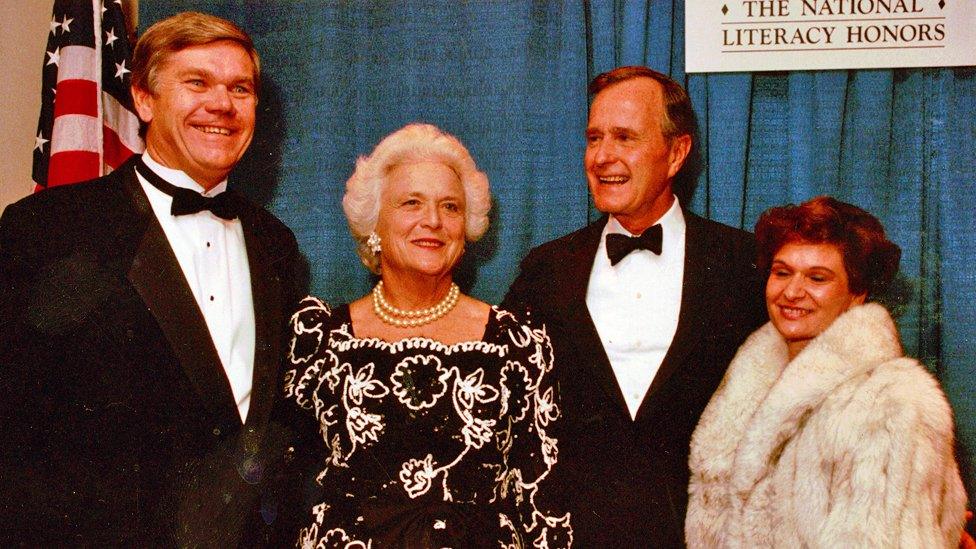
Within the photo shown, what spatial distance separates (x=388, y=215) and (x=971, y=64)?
1.62 m

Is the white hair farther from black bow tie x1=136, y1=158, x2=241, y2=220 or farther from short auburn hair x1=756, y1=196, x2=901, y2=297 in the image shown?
short auburn hair x1=756, y1=196, x2=901, y2=297

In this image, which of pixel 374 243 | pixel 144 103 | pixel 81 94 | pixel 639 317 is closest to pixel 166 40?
pixel 144 103

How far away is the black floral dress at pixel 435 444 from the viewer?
76.5 inches

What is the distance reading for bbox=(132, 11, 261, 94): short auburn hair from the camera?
2039mm

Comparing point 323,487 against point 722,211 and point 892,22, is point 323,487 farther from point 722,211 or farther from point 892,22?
point 892,22

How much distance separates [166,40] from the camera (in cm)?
204

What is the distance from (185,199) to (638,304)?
1176 millimetres

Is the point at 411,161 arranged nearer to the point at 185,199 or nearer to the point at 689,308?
the point at 185,199

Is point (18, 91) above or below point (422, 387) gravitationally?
above

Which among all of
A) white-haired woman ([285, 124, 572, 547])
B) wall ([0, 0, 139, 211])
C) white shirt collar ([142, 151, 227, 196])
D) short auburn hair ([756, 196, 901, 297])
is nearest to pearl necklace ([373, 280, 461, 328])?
white-haired woman ([285, 124, 572, 547])

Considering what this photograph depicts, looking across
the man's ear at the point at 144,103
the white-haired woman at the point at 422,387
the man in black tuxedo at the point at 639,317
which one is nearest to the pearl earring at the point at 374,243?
Result: the white-haired woman at the point at 422,387

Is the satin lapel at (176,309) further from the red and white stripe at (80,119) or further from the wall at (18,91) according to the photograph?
the wall at (18,91)

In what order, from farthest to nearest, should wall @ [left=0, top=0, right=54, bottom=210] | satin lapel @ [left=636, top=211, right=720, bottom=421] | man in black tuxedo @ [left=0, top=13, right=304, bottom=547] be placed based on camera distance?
wall @ [left=0, top=0, right=54, bottom=210] → satin lapel @ [left=636, top=211, right=720, bottom=421] → man in black tuxedo @ [left=0, top=13, right=304, bottom=547]

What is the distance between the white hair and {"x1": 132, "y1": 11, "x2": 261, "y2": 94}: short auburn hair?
1.60 ft
